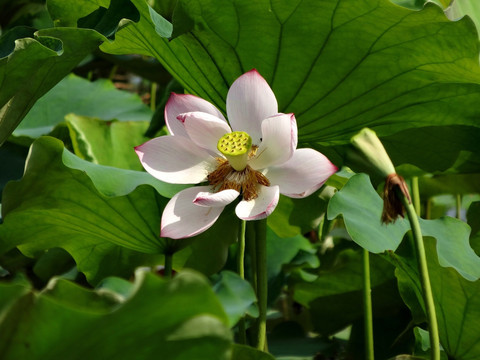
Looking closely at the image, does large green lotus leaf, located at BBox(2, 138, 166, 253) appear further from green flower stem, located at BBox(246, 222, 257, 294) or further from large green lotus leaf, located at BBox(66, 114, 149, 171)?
large green lotus leaf, located at BBox(66, 114, 149, 171)

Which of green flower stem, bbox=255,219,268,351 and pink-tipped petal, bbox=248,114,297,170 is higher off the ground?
pink-tipped petal, bbox=248,114,297,170

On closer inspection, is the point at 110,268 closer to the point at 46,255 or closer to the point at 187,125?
the point at 46,255

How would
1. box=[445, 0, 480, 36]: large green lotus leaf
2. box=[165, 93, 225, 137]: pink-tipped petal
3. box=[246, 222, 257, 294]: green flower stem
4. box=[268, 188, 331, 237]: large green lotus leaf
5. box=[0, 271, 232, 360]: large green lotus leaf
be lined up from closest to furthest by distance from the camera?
box=[0, 271, 232, 360]: large green lotus leaf
box=[165, 93, 225, 137]: pink-tipped petal
box=[246, 222, 257, 294]: green flower stem
box=[268, 188, 331, 237]: large green lotus leaf
box=[445, 0, 480, 36]: large green lotus leaf

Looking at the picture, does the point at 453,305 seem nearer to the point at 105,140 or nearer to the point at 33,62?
the point at 33,62

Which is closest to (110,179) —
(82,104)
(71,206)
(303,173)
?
(71,206)

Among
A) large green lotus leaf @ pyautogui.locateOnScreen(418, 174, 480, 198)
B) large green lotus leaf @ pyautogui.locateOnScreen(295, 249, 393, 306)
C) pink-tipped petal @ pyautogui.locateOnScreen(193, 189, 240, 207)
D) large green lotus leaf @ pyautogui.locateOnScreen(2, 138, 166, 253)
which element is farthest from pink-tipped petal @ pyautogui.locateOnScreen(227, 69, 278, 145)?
large green lotus leaf @ pyautogui.locateOnScreen(418, 174, 480, 198)

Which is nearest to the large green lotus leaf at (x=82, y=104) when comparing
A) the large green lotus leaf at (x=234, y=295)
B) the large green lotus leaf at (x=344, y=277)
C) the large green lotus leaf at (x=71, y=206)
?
the large green lotus leaf at (x=344, y=277)
